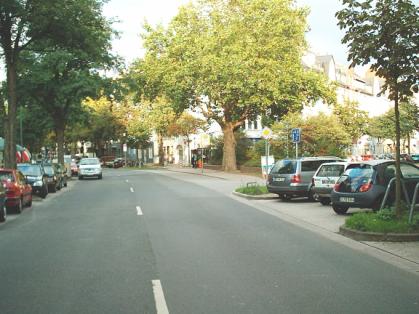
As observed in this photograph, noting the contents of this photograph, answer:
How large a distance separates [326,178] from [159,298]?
41.3 feet

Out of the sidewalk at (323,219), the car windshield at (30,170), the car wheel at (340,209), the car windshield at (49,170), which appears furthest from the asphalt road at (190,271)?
the car windshield at (49,170)

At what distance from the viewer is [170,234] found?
1145cm

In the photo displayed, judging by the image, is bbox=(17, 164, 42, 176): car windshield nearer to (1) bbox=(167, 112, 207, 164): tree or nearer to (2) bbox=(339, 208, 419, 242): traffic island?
(2) bbox=(339, 208, 419, 242): traffic island

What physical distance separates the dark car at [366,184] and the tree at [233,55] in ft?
74.1

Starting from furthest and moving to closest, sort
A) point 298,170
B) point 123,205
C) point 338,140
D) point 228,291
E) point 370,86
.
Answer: point 370,86 < point 338,140 < point 298,170 < point 123,205 < point 228,291

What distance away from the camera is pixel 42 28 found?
22531 mm

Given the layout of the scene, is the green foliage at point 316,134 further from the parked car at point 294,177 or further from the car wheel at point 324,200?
the car wheel at point 324,200

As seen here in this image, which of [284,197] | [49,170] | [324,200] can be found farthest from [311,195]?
[49,170]

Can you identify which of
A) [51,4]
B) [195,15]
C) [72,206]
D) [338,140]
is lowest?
[72,206]

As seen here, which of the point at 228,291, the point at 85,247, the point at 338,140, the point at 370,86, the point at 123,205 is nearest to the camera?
the point at 228,291

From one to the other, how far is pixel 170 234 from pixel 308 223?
3.91m

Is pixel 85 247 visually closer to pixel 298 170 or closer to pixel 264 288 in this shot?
pixel 264 288

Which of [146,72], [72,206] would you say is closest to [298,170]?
[72,206]

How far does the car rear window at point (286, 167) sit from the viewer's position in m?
20.3
